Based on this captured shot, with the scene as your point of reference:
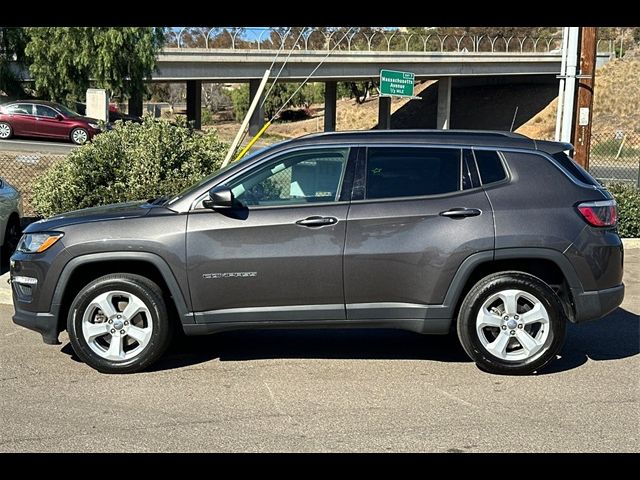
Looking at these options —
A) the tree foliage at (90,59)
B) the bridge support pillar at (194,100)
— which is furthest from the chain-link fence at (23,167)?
the bridge support pillar at (194,100)

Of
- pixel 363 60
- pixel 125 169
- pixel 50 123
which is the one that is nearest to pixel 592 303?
pixel 125 169

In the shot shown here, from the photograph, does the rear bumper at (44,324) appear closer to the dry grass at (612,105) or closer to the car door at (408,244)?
the car door at (408,244)

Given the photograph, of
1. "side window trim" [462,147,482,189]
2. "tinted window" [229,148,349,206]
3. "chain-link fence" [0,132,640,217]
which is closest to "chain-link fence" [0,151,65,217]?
"chain-link fence" [0,132,640,217]

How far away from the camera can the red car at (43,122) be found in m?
29.8

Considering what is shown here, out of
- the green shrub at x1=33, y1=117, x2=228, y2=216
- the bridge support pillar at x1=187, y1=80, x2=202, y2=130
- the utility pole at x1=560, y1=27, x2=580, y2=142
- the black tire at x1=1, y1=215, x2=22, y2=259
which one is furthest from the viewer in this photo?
the bridge support pillar at x1=187, y1=80, x2=202, y2=130

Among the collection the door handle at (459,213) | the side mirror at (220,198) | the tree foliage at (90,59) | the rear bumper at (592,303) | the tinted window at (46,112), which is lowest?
the rear bumper at (592,303)

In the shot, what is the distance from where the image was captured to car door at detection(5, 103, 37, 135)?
30.3 meters

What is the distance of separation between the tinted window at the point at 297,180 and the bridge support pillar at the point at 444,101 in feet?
198

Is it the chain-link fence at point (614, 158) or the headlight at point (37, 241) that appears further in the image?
the chain-link fence at point (614, 158)

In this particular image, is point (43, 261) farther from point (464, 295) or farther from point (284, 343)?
point (464, 295)

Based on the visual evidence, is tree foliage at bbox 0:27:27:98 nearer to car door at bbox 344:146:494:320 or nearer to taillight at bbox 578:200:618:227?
car door at bbox 344:146:494:320

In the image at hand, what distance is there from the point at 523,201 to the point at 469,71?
6021cm

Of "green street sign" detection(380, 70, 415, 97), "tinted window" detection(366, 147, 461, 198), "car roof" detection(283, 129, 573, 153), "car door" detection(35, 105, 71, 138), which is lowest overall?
"tinted window" detection(366, 147, 461, 198)
